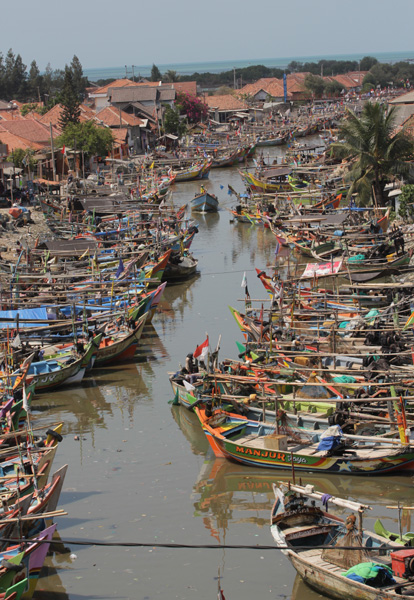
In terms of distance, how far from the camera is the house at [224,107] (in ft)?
266

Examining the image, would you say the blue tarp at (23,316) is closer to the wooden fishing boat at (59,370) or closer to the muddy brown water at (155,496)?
the wooden fishing boat at (59,370)

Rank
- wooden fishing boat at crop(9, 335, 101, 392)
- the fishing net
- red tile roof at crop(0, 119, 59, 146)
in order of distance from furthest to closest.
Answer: red tile roof at crop(0, 119, 59, 146) < wooden fishing boat at crop(9, 335, 101, 392) < the fishing net

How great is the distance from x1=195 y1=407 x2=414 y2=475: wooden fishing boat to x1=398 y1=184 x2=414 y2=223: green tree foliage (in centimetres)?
1652

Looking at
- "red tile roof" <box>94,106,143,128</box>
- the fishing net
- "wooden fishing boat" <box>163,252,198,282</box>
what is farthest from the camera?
"red tile roof" <box>94,106,143,128</box>

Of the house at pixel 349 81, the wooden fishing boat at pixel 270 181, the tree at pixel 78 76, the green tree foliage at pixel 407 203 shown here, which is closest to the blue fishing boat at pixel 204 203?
the wooden fishing boat at pixel 270 181

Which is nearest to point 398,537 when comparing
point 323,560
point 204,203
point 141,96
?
point 323,560

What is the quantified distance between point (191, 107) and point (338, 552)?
67.0 metres

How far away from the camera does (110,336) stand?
20859 millimetres

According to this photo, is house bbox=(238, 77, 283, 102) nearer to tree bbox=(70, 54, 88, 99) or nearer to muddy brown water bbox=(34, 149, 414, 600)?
tree bbox=(70, 54, 88, 99)

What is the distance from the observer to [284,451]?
14.2m

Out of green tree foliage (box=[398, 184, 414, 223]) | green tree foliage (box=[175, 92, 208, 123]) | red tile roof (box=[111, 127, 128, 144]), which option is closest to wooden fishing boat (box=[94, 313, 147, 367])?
green tree foliage (box=[398, 184, 414, 223])

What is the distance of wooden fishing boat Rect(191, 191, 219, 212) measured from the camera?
41.0 metres

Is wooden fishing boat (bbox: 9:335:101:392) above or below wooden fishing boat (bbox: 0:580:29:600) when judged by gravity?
below

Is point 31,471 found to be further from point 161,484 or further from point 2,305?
point 2,305
